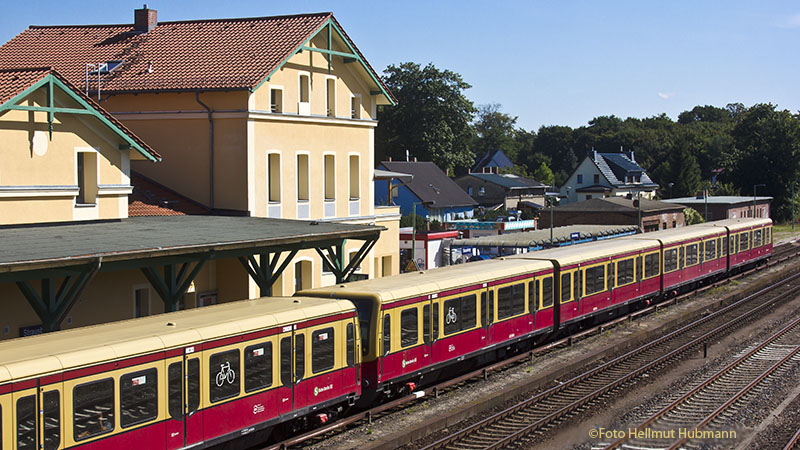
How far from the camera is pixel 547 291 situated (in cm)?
2338

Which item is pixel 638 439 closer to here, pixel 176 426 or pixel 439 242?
pixel 176 426

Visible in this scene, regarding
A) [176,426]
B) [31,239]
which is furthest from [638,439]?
[31,239]

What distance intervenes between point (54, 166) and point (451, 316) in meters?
9.86

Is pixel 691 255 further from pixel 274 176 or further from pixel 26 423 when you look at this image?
pixel 26 423

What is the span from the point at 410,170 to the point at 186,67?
2031 inches

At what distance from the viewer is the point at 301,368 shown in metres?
14.7

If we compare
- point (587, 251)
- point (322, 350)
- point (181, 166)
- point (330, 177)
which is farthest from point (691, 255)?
point (322, 350)

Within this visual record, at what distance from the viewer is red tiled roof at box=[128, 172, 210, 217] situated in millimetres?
24594

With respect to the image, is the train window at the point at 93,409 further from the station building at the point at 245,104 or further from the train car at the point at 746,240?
the train car at the point at 746,240

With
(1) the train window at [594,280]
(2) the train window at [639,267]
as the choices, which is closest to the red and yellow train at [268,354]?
(1) the train window at [594,280]

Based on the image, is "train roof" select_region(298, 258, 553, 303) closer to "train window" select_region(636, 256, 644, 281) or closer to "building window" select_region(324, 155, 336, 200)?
"train window" select_region(636, 256, 644, 281)

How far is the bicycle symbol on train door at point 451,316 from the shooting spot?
18.8m

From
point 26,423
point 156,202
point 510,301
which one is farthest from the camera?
point 156,202

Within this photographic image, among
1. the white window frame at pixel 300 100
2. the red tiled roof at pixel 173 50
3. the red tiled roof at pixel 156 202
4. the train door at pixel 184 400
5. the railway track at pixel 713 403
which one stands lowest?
the railway track at pixel 713 403
